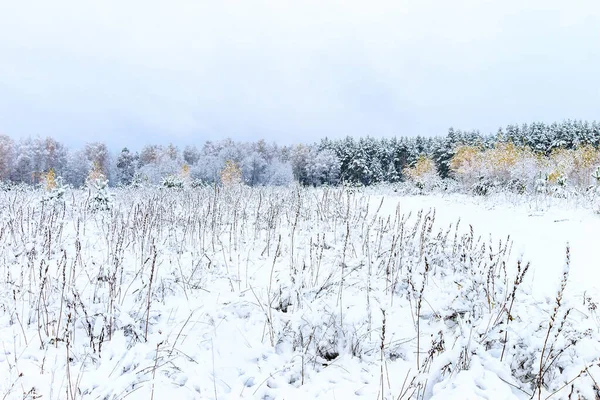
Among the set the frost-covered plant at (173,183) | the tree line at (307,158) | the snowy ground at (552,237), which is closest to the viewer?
the snowy ground at (552,237)

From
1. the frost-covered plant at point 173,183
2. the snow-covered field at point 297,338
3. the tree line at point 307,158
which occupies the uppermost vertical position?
the tree line at point 307,158

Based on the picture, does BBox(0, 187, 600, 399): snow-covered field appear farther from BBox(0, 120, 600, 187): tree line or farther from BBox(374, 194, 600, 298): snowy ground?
BBox(0, 120, 600, 187): tree line

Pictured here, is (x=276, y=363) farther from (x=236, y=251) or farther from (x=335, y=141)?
(x=335, y=141)

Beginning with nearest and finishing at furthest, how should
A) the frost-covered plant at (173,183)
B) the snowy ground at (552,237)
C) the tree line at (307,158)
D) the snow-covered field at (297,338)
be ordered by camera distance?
1. the snow-covered field at (297,338)
2. the snowy ground at (552,237)
3. the frost-covered plant at (173,183)
4. the tree line at (307,158)

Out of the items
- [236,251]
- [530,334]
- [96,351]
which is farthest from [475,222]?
[96,351]

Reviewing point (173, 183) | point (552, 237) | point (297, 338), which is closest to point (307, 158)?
point (173, 183)

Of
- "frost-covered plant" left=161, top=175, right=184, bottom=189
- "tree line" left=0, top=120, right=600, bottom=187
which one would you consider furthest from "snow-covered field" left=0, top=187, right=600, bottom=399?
"tree line" left=0, top=120, right=600, bottom=187

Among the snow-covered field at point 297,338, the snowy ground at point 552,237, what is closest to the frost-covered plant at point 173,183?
the snowy ground at point 552,237

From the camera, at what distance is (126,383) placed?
1.95 metres

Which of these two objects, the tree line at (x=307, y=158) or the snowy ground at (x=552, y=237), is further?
the tree line at (x=307, y=158)

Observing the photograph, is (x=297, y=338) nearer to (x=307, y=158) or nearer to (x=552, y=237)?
(x=552, y=237)

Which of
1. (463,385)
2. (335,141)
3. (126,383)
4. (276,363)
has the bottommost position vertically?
(276,363)

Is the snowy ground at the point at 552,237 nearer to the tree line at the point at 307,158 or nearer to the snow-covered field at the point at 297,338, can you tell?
the snow-covered field at the point at 297,338

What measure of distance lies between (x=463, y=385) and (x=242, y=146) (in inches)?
2418
